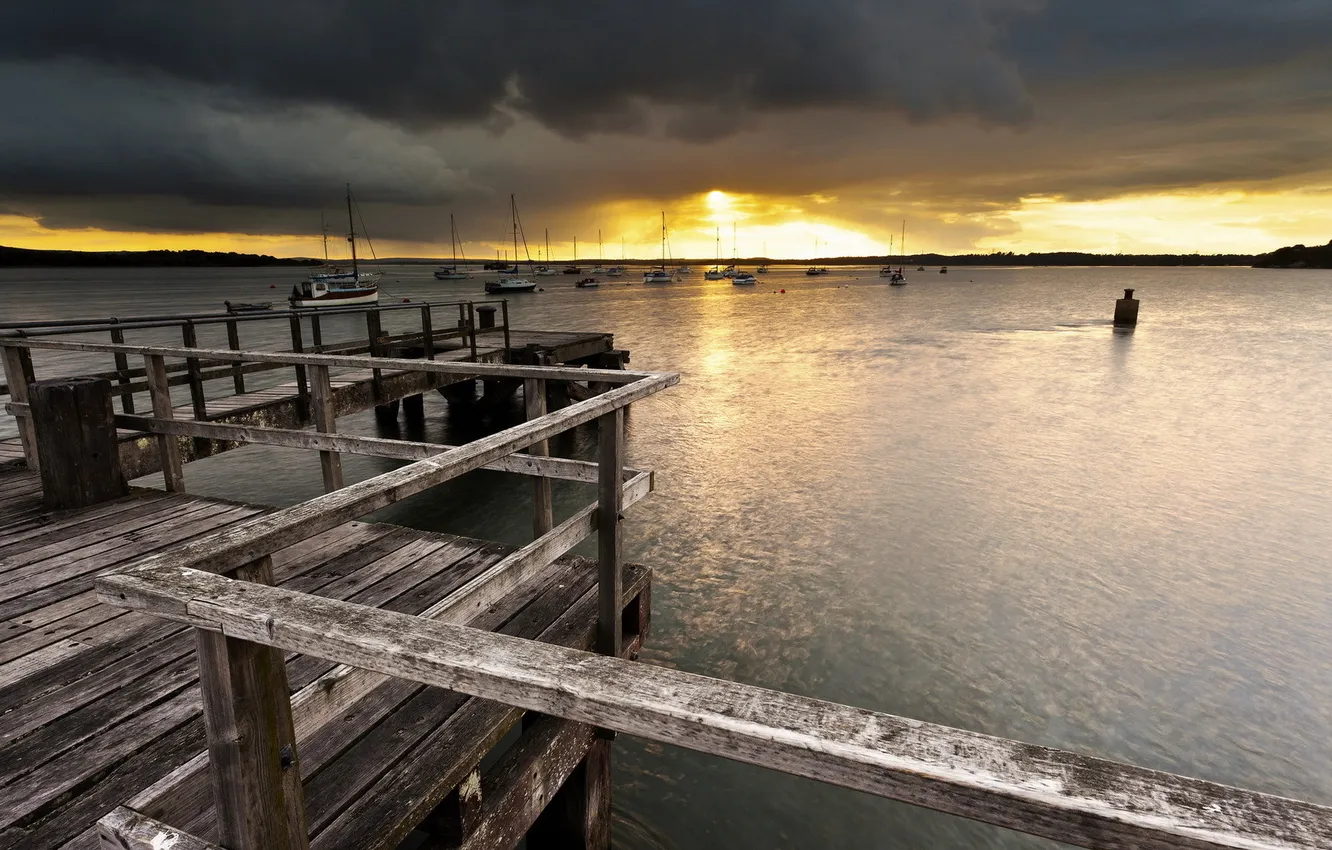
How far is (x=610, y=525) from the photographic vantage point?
3.57 m

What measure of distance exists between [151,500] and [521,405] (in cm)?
1438

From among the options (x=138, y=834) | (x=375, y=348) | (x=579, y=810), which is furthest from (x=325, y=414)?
(x=375, y=348)

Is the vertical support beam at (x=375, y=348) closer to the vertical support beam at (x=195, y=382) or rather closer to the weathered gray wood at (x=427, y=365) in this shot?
the vertical support beam at (x=195, y=382)

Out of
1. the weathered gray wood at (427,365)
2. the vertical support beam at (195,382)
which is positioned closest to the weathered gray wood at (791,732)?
the weathered gray wood at (427,365)

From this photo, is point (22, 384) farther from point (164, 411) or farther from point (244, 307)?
point (244, 307)

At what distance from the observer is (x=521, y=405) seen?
19.8 metres

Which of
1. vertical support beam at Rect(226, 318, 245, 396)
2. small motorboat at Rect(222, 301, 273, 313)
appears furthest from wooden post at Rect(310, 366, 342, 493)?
small motorboat at Rect(222, 301, 273, 313)

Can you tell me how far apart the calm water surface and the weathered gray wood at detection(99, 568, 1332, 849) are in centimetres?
462

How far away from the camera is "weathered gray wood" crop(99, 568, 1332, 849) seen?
940 millimetres

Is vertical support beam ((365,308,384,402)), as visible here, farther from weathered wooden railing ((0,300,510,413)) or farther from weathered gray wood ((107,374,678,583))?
weathered gray wood ((107,374,678,583))

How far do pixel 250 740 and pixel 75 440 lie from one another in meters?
5.19

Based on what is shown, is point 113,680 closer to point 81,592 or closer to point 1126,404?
point 81,592

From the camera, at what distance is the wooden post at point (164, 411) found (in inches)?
210

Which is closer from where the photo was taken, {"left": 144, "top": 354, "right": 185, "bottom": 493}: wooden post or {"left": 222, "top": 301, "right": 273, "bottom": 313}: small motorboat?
{"left": 144, "top": 354, "right": 185, "bottom": 493}: wooden post
